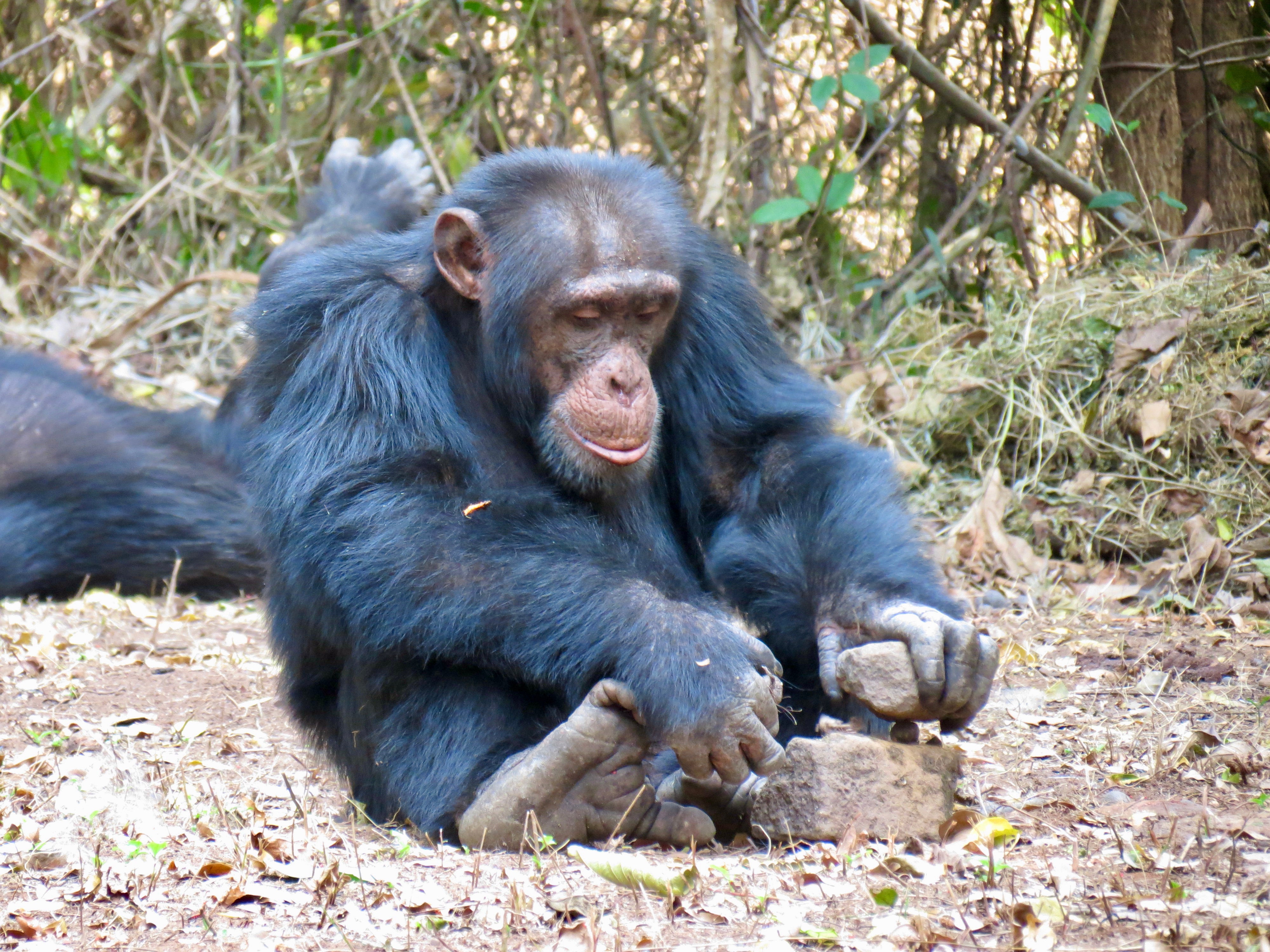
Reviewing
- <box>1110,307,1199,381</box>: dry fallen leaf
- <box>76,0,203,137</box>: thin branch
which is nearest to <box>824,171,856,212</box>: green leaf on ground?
<box>1110,307,1199,381</box>: dry fallen leaf

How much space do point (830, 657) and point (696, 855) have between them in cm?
61

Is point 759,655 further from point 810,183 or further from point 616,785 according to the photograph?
point 810,183

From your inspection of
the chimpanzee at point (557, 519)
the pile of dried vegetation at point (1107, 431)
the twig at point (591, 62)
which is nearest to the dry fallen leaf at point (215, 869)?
the chimpanzee at point (557, 519)

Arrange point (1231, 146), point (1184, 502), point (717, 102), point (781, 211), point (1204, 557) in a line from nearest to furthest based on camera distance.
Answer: point (1204, 557), point (1184, 502), point (781, 211), point (1231, 146), point (717, 102)

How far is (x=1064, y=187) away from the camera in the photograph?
271 inches

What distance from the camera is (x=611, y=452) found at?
3.55 meters

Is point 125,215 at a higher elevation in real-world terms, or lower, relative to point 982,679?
higher

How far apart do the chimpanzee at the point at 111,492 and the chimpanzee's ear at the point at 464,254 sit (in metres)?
2.76

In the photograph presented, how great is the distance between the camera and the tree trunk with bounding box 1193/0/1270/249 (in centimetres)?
670

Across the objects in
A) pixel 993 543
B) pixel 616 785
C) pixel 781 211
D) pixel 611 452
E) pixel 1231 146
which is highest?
pixel 1231 146

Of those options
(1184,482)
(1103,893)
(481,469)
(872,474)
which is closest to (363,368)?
(481,469)

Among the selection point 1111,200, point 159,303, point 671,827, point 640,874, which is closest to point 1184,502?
point 1111,200

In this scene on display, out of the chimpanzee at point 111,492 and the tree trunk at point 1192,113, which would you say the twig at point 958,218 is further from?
the chimpanzee at point 111,492

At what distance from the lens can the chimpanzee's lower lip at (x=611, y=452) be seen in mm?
3551
